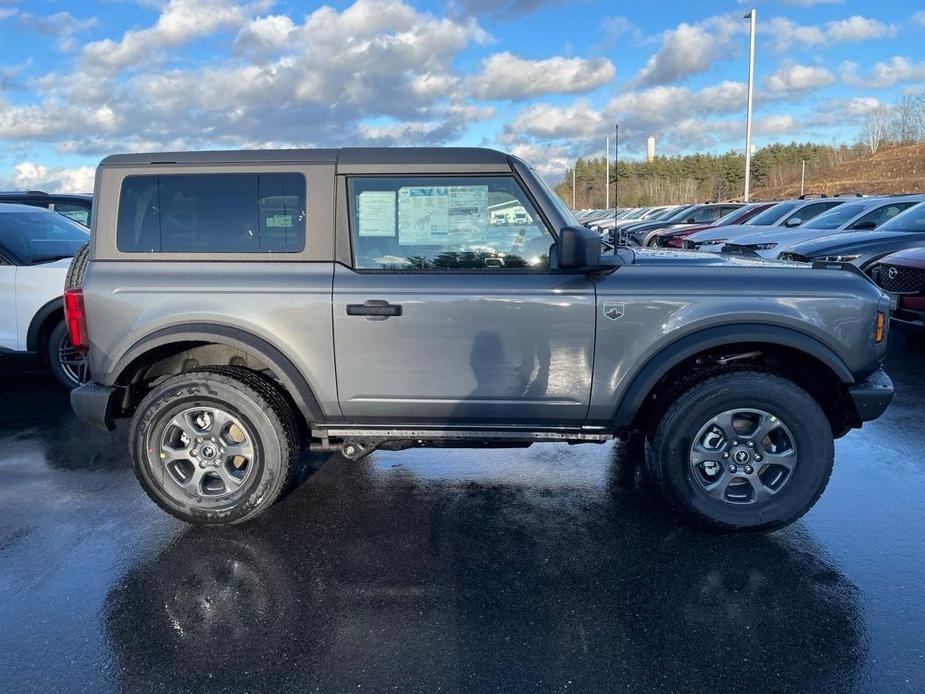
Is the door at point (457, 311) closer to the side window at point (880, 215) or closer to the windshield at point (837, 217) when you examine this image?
the side window at point (880, 215)

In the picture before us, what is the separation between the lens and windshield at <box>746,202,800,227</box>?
14.4 meters

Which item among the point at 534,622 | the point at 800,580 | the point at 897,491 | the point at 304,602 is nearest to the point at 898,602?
the point at 800,580

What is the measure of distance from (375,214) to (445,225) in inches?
14.7

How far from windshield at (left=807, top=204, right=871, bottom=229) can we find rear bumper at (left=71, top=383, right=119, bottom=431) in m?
11.4

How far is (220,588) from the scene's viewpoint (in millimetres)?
3111

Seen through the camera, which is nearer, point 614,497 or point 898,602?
point 898,602

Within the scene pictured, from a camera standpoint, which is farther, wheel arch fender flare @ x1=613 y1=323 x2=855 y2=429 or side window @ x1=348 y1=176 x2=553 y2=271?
side window @ x1=348 y1=176 x2=553 y2=271

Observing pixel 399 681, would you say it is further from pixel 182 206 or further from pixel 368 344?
pixel 182 206

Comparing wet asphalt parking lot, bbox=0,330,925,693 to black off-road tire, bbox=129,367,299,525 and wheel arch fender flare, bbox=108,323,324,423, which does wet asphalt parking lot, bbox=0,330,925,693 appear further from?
wheel arch fender flare, bbox=108,323,324,423

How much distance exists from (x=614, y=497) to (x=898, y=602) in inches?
59.9

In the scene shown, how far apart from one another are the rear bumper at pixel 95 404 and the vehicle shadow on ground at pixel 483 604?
81 centimetres

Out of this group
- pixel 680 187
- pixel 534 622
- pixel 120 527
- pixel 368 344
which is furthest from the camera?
pixel 680 187

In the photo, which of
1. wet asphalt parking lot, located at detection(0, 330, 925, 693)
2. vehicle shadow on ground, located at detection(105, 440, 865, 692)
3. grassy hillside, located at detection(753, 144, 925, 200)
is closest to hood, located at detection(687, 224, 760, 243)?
wet asphalt parking lot, located at detection(0, 330, 925, 693)

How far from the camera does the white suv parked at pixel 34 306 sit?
6.23 metres
